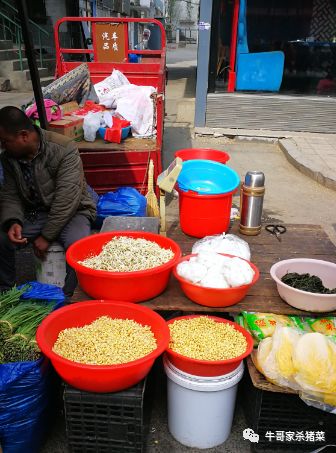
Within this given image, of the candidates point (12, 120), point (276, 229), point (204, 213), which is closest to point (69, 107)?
point (12, 120)

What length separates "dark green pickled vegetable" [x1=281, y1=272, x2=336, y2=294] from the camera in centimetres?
229

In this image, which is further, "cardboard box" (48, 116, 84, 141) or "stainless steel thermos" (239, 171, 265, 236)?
"cardboard box" (48, 116, 84, 141)

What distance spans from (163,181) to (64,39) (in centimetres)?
1514

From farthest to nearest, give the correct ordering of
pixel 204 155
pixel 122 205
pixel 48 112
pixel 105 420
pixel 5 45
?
pixel 5 45 < pixel 48 112 < pixel 122 205 < pixel 204 155 < pixel 105 420

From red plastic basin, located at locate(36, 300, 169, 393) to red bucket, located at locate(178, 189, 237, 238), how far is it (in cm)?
94

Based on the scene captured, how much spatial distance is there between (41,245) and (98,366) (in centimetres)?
154

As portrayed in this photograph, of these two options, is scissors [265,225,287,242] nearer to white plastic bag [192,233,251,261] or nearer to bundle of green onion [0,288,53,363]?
white plastic bag [192,233,251,261]

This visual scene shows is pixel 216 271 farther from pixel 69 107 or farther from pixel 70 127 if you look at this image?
pixel 69 107

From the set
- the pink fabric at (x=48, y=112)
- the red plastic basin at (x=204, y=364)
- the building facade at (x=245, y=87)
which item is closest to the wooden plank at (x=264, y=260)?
the red plastic basin at (x=204, y=364)

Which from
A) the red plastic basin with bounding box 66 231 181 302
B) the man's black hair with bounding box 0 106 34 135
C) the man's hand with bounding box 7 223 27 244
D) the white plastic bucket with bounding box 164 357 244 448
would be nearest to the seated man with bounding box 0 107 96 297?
the man's hand with bounding box 7 223 27 244

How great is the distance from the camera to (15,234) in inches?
119

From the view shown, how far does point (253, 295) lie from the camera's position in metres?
2.40

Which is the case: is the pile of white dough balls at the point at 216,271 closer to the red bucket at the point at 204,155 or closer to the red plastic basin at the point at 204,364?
the red plastic basin at the point at 204,364

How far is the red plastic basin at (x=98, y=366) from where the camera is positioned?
175cm
